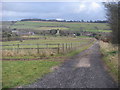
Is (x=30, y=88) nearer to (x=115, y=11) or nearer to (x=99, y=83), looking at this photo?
(x=99, y=83)

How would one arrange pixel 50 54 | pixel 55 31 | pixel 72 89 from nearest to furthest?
pixel 72 89, pixel 50 54, pixel 55 31

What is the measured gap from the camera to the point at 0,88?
9125mm

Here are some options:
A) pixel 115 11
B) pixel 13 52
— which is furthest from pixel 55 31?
pixel 115 11

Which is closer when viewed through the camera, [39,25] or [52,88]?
[52,88]

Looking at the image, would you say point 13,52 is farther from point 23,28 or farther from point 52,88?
point 23,28

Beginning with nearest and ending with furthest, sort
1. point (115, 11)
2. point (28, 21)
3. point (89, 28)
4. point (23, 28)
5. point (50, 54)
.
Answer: point (115, 11)
point (50, 54)
point (23, 28)
point (89, 28)
point (28, 21)

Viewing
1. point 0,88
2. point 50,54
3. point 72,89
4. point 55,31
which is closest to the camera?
point 72,89

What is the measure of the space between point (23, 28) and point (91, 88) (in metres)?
105

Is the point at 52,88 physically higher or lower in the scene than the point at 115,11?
lower

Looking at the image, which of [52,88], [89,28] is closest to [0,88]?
[52,88]

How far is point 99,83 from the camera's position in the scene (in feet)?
31.2

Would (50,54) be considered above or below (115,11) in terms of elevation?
below

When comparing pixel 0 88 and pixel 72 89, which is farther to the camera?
Answer: pixel 0 88

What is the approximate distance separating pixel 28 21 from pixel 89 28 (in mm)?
33623
